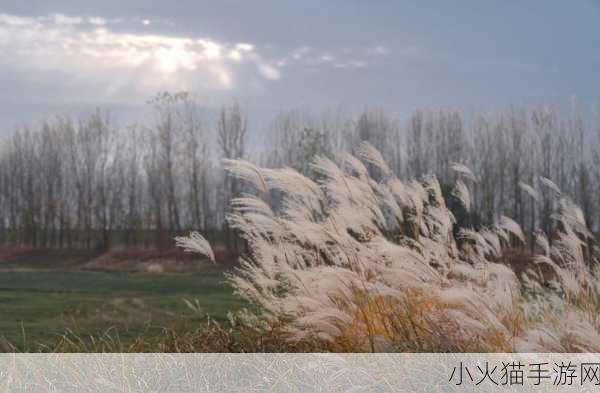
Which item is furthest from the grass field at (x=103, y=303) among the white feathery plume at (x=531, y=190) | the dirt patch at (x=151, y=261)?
the white feathery plume at (x=531, y=190)

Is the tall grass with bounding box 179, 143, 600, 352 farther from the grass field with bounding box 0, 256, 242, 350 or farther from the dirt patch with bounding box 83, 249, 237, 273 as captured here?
the dirt patch with bounding box 83, 249, 237, 273

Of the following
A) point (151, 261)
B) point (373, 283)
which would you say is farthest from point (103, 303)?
point (151, 261)

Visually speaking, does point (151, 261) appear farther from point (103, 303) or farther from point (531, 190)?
point (531, 190)

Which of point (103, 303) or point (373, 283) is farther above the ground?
point (373, 283)

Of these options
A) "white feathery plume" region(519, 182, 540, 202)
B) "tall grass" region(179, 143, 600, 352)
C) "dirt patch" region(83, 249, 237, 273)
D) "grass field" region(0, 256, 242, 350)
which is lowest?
"dirt patch" region(83, 249, 237, 273)

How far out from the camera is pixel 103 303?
360 inches

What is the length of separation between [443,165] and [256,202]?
1508 cm

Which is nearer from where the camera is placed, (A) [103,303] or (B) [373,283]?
(B) [373,283]

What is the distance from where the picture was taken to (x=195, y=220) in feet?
66.2

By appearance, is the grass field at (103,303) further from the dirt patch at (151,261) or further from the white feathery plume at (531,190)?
the white feathery plume at (531,190)

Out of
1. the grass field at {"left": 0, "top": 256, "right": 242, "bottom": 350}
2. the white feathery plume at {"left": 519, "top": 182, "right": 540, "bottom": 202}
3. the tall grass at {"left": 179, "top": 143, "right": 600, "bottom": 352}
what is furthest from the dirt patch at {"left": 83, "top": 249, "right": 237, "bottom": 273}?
the tall grass at {"left": 179, "top": 143, "right": 600, "bottom": 352}

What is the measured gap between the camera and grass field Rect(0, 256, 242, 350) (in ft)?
22.7

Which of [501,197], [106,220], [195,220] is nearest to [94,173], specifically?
[106,220]

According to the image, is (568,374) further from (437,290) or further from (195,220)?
(195,220)
